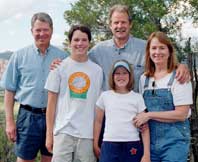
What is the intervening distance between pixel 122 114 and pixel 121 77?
0.80ft

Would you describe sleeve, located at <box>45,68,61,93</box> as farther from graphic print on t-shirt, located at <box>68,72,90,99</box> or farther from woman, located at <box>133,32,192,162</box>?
woman, located at <box>133,32,192,162</box>

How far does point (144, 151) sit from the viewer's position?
2.84m

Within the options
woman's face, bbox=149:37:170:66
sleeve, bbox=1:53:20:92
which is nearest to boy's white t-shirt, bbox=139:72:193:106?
woman's face, bbox=149:37:170:66

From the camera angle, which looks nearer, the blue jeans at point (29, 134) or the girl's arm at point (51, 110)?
the girl's arm at point (51, 110)

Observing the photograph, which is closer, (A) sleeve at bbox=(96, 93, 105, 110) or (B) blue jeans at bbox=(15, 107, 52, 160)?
(A) sleeve at bbox=(96, 93, 105, 110)

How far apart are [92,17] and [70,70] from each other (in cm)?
719

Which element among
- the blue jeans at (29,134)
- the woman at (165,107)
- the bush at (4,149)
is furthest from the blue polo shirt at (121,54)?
the bush at (4,149)

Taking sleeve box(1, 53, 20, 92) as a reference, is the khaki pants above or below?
below

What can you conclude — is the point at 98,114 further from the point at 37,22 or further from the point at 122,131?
the point at 37,22

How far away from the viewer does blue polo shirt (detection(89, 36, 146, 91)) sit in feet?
10.4

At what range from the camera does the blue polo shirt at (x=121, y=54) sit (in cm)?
317

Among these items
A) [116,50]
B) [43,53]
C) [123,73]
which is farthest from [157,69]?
[43,53]

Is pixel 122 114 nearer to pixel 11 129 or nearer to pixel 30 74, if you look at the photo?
pixel 30 74

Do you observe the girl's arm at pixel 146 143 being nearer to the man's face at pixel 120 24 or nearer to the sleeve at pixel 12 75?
the man's face at pixel 120 24
